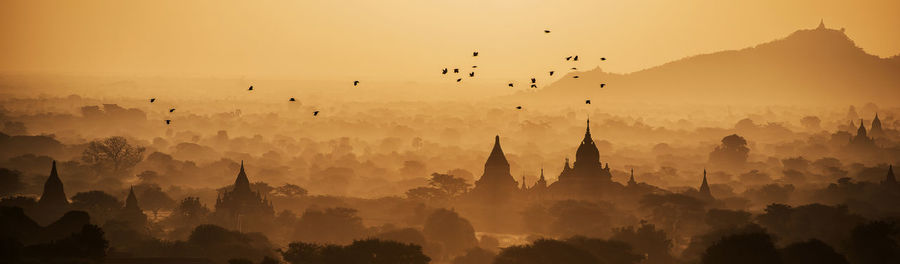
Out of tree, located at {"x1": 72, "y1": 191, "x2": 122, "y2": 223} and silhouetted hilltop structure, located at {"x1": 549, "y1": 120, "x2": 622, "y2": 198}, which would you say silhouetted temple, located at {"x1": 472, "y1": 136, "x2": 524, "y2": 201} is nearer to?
silhouetted hilltop structure, located at {"x1": 549, "y1": 120, "x2": 622, "y2": 198}

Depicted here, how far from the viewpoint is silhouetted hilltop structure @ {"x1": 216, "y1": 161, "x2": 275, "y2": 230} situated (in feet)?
327

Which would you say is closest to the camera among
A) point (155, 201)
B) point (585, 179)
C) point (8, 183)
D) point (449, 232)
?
point (449, 232)

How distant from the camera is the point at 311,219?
9344cm

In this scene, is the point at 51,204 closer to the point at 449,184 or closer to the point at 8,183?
the point at 8,183

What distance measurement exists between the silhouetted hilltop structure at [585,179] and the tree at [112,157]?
227 ft

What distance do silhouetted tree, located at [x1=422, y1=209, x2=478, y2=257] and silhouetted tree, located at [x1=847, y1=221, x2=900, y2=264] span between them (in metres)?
26.7

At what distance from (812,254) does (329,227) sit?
35.9 meters

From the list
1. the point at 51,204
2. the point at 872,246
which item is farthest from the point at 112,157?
the point at 872,246

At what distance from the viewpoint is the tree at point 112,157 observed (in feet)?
526

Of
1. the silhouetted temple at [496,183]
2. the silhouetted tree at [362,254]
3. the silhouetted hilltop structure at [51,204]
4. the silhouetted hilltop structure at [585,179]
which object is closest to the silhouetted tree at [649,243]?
the silhouetted tree at [362,254]

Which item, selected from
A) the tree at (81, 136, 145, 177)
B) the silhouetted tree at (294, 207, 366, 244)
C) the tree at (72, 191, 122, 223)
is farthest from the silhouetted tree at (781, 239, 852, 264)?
the tree at (81, 136, 145, 177)

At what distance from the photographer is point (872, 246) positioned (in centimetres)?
7938

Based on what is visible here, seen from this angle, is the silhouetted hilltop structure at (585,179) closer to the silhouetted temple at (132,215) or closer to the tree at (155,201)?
the tree at (155,201)

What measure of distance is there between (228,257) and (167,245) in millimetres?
5397
